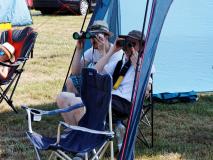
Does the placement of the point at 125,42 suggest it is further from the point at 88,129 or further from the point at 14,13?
the point at 14,13

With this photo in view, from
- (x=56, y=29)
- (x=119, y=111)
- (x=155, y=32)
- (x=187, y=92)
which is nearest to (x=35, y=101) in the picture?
(x=187, y=92)

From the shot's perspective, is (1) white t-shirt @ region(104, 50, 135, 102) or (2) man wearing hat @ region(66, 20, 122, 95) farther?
(2) man wearing hat @ region(66, 20, 122, 95)

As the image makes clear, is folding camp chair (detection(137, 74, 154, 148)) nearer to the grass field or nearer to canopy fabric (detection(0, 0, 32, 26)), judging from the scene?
the grass field

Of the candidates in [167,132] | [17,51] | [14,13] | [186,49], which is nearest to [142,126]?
[167,132]

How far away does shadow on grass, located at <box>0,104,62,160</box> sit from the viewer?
14.2 ft

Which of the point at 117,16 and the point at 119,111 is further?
the point at 117,16

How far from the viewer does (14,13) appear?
12180mm

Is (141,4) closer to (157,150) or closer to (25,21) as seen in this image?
(157,150)

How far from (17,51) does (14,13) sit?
21.9 feet

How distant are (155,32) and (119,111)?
1.01 meters

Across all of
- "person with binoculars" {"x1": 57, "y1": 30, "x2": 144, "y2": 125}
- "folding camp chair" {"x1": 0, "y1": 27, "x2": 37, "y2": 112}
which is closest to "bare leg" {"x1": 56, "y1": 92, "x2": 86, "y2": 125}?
"person with binoculars" {"x1": 57, "y1": 30, "x2": 144, "y2": 125}

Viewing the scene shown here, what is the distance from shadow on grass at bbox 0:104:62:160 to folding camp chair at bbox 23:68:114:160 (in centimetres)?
71

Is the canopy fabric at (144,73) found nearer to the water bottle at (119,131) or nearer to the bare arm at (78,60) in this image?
the water bottle at (119,131)

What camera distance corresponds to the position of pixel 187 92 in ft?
19.2
